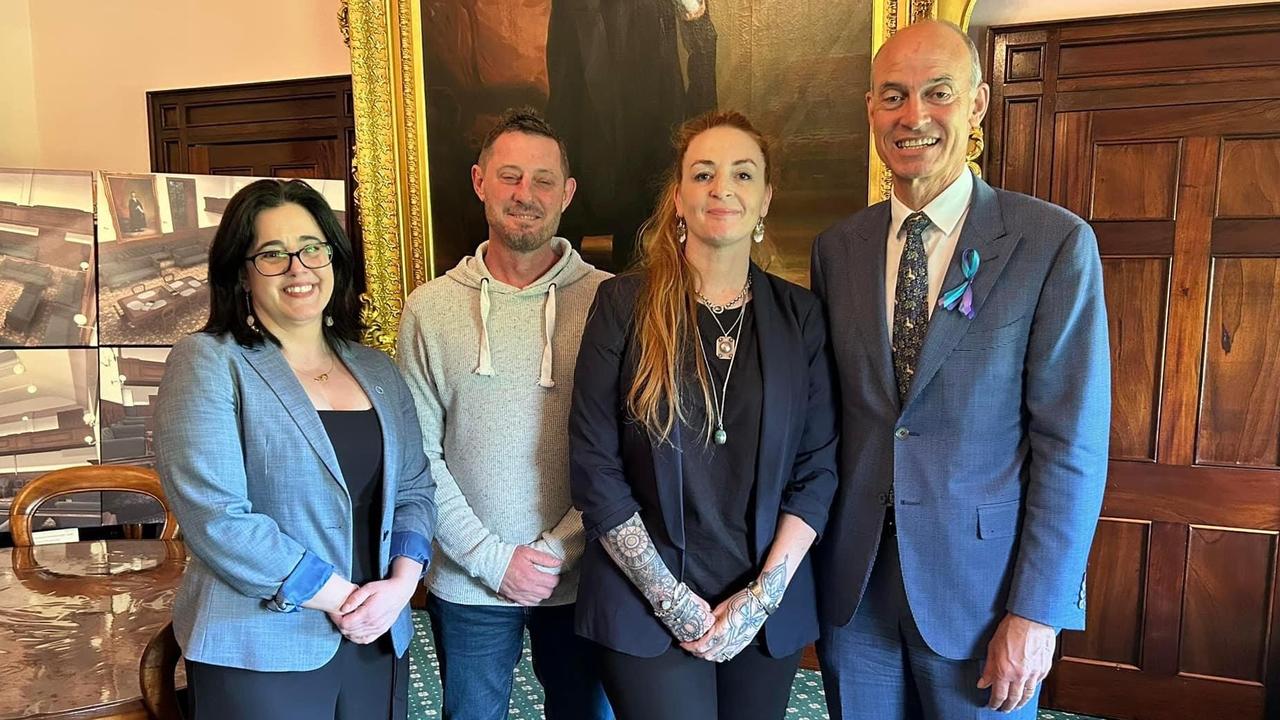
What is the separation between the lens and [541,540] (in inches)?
68.1

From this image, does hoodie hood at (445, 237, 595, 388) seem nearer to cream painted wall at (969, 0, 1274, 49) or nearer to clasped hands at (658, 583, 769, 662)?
clasped hands at (658, 583, 769, 662)

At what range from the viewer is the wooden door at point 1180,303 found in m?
2.56

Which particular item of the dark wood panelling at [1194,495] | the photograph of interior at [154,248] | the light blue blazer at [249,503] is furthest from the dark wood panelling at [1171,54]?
the photograph of interior at [154,248]

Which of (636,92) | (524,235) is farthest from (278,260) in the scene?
(636,92)

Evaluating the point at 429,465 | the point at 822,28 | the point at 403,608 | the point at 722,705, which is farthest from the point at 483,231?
the point at 722,705

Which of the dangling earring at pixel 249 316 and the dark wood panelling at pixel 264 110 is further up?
the dark wood panelling at pixel 264 110

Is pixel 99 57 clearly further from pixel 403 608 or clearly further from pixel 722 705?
pixel 722 705

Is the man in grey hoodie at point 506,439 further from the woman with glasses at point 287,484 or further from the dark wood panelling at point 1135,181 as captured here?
the dark wood panelling at point 1135,181

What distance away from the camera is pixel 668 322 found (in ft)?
4.91

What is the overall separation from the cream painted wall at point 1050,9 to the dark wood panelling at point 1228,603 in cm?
181

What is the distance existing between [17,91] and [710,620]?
4774 mm

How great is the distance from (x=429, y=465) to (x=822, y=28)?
2.05 m

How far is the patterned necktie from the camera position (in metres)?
1.48

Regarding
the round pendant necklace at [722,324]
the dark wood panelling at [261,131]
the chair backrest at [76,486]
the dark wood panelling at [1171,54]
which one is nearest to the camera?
the round pendant necklace at [722,324]
